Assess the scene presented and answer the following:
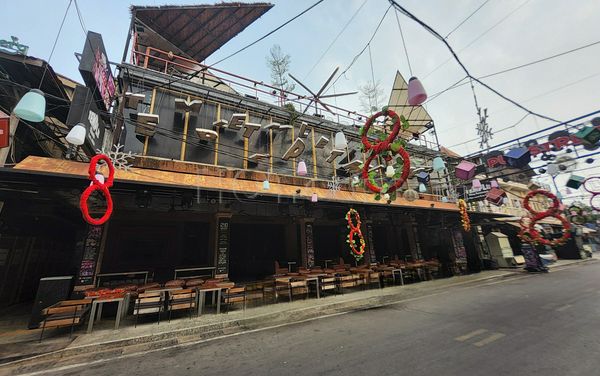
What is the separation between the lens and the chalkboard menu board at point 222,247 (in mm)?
9383

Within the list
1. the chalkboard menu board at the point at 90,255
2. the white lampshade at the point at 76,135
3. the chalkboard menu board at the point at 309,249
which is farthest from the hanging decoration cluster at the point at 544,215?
the chalkboard menu board at the point at 90,255

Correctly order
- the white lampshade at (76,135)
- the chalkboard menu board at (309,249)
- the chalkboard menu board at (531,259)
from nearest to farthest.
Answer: the white lampshade at (76,135) → the chalkboard menu board at (309,249) → the chalkboard menu board at (531,259)

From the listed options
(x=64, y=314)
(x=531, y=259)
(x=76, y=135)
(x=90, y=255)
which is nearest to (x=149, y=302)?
(x=64, y=314)

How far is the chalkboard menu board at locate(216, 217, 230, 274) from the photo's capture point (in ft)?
30.8

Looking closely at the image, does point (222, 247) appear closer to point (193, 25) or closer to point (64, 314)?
point (64, 314)

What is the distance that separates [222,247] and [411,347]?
7.22m

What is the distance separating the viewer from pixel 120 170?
8.02m

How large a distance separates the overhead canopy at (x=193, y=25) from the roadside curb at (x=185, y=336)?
507 inches

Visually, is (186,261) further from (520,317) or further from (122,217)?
(520,317)

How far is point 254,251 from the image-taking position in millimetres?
12141

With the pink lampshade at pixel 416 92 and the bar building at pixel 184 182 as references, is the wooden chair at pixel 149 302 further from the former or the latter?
the pink lampshade at pixel 416 92

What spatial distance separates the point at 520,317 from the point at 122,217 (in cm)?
1323

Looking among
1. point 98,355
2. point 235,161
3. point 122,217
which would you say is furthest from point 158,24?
point 98,355

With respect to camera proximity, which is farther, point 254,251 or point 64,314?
point 254,251
